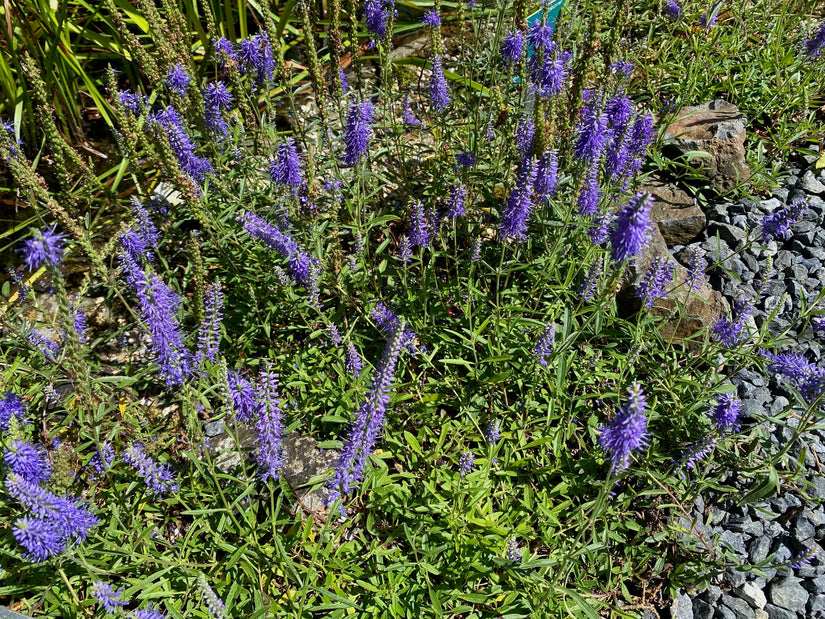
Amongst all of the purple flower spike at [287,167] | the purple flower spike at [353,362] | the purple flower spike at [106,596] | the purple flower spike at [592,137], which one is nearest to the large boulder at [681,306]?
→ the purple flower spike at [592,137]

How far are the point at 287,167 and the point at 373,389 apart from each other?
148 centimetres

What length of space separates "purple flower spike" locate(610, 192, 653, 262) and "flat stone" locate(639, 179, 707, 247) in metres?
2.50

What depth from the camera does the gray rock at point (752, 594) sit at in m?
3.20

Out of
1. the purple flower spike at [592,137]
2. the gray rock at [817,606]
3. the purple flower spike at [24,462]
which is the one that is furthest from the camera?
the purple flower spike at [592,137]

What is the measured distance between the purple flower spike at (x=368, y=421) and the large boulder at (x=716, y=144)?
13.0 ft

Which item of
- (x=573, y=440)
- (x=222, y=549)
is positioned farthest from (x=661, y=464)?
(x=222, y=549)

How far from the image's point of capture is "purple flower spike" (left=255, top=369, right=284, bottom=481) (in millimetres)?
2633

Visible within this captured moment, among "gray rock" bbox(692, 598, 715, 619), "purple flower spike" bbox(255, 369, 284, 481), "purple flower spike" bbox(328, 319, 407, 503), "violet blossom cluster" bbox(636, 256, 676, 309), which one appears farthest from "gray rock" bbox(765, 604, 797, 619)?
"purple flower spike" bbox(255, 369, 284, 481)

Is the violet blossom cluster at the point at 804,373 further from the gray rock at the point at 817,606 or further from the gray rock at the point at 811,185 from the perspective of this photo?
the gray rock at the point at 811,185

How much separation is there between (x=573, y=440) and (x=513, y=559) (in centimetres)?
107

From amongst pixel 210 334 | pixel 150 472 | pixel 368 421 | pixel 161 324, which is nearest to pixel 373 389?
pixel 368 421

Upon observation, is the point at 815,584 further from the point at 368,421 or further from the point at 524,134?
the point at 524,134

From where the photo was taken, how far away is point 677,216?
4.88 m

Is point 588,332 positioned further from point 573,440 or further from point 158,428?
point 158,428
